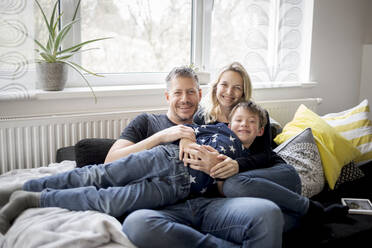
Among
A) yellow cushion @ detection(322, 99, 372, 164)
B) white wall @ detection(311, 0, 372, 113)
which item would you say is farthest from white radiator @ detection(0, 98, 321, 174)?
white wall @ detection(311, 0, 372, 113)

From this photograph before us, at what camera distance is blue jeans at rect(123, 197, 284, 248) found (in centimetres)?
150

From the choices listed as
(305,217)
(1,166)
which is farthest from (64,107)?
(305,217)

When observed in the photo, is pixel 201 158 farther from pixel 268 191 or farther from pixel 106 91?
pixel 106 91

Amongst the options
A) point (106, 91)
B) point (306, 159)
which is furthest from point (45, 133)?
point (306, 159)

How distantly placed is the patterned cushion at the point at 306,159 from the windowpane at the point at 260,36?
0.92 meters

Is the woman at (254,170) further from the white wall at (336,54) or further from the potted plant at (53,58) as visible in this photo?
the white wall at (336,54)

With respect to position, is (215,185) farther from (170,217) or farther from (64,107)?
(64,107)

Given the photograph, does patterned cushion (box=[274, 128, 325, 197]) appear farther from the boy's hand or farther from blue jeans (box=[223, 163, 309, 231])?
the boy's hand

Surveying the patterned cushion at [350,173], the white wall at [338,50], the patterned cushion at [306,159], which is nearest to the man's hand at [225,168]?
the patterned cushion at [306,159]

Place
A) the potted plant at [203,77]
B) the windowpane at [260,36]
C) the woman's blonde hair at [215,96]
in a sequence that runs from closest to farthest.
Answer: the woman's blonde hair at [215,96]
the potted plant at [203,77]
the windowpane at [260,36]

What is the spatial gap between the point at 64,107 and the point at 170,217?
1.14m

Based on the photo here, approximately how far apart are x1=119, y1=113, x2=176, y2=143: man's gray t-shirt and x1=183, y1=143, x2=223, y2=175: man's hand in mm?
333

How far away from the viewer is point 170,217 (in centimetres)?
164

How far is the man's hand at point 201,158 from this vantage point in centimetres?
178
